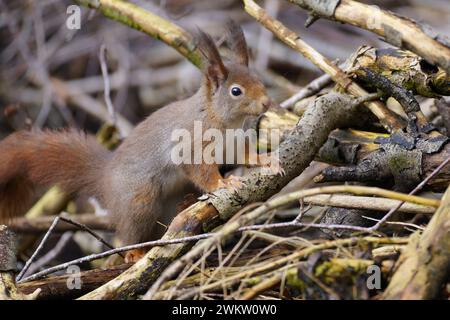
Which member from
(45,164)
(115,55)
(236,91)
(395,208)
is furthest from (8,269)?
(115,55)

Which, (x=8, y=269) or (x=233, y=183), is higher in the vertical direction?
(x=233, y=183)

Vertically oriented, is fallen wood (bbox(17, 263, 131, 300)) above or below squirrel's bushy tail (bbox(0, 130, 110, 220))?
below

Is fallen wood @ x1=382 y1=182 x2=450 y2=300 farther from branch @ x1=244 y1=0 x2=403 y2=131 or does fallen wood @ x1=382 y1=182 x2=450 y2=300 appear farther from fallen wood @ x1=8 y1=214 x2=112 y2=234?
fallen wood @ x1=8 y1=214 x2=112 y2=234

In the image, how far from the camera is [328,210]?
297 cm

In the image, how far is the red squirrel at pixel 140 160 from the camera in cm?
330

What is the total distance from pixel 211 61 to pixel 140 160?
0.60 metres

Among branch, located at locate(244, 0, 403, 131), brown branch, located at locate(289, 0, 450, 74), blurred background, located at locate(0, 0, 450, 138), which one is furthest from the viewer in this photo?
blurred background, located at locate(0, 0, 450, 138)

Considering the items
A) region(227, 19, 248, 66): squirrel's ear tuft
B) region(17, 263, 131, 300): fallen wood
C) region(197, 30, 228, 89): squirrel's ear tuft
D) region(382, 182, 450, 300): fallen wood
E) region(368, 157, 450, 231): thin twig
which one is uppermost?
region(227, 19, 248, 66): squirrel's ear tuft

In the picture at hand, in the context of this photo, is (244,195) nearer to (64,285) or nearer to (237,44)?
(64,285)

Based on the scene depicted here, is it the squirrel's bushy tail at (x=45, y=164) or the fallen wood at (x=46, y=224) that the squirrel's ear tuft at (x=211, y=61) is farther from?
the fallen wood at (x=46, y=224)

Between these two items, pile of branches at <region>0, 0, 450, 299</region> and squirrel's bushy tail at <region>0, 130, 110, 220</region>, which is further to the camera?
squirrel's bushy tail at <region>0, 130, 110, 220</region>

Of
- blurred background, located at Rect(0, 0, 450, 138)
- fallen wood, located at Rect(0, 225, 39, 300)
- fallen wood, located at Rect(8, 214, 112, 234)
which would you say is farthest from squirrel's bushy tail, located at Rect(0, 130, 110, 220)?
blurred background, located at Rect(0, 0, 450, 138)

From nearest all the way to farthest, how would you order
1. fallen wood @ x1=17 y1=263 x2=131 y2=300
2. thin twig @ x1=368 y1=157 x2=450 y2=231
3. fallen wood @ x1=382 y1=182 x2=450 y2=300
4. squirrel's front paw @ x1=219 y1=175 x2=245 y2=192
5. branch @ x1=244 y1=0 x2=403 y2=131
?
fallen wood @ x1=382 y1=182 x2=450 y2=300 < thin twig @ x1=368 y1=157 x2=450 y2=231 < fallen wood @ x1=17 y1=263 x2=131 y2=300 < squirrel's front paw @ x1=219 y1=175 x2=245 y2=192 < branch @ x1=244 y1=0 x2=403 y2=131

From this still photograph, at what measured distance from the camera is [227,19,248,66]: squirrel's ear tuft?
330 cm
